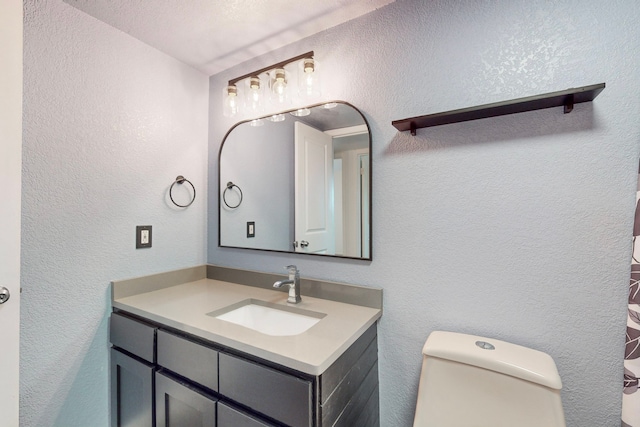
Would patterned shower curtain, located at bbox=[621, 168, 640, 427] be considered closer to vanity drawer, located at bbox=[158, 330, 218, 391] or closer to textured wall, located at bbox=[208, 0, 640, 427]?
textured wall, located at bbox=[208, 0, 640, 427]

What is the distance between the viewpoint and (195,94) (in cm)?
179

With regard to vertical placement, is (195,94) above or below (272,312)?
above

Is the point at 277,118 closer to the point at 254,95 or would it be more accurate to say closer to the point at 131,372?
the point at 254,95

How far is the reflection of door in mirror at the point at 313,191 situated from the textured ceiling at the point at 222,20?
0.47 meters

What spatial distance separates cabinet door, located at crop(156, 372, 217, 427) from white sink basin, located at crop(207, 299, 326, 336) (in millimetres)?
292

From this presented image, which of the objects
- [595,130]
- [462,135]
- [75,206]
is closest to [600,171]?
[595,130]

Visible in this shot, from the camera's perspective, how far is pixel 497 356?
0.93 m

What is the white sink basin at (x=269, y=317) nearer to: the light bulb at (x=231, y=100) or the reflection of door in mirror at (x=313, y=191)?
the reflection of door in mirror at (x=313, y=191)

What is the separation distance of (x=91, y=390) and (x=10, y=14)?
157cm

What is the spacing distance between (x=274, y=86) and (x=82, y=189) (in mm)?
1030

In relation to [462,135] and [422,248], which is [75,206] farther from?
[462,135]

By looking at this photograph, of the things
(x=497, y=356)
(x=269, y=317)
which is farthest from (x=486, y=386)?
(x=269, y=317)

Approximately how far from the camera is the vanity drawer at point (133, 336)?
122 cm

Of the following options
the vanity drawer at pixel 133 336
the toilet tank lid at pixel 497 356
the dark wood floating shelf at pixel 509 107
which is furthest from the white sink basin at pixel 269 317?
the dark wood floating shelf at pixel 509 107
